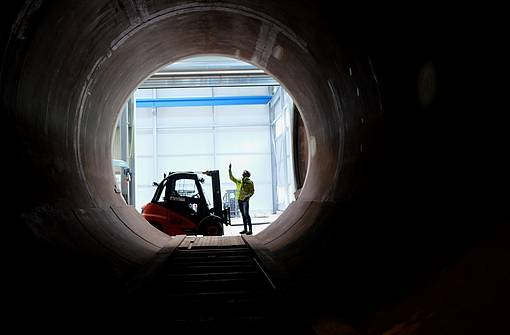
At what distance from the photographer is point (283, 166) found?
21391 millimetres

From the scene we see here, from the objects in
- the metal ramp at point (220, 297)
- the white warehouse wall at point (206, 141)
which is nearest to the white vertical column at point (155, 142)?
the white warehouse wall at point (206, 141)

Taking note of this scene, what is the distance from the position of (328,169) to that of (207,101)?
64.4 feet

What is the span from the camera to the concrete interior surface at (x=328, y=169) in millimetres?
2254

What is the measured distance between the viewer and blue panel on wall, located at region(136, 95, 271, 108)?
23.8 m

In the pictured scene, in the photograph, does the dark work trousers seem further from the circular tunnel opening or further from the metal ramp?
the circular tunnel opening

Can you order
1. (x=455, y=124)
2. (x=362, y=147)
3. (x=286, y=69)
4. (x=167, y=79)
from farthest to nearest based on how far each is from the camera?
1. (x=167, y=79)
2. (x=286, y=69)
3. (x=362, y=147)
4. (x=455, y=124)

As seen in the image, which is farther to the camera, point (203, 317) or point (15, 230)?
point (203, 317)

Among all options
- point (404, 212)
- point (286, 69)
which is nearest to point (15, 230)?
point (404, 212)

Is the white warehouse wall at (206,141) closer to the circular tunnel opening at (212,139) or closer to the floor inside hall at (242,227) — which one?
the circular tunnel opening at (212,139)

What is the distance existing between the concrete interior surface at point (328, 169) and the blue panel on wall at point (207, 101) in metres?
18.6

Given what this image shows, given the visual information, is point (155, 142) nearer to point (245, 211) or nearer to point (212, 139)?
point (212, 139)

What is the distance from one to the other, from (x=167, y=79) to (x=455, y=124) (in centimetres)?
1051

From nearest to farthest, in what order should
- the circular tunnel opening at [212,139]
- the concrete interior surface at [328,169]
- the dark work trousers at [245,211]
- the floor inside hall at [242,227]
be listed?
the concrete interior surface at [328,169] < the dark work trousers at [245,211] < the floor inside hall at [242,227] < the circular tunnel opening at [212,139]

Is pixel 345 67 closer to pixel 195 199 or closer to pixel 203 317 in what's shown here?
pixel 203 317
